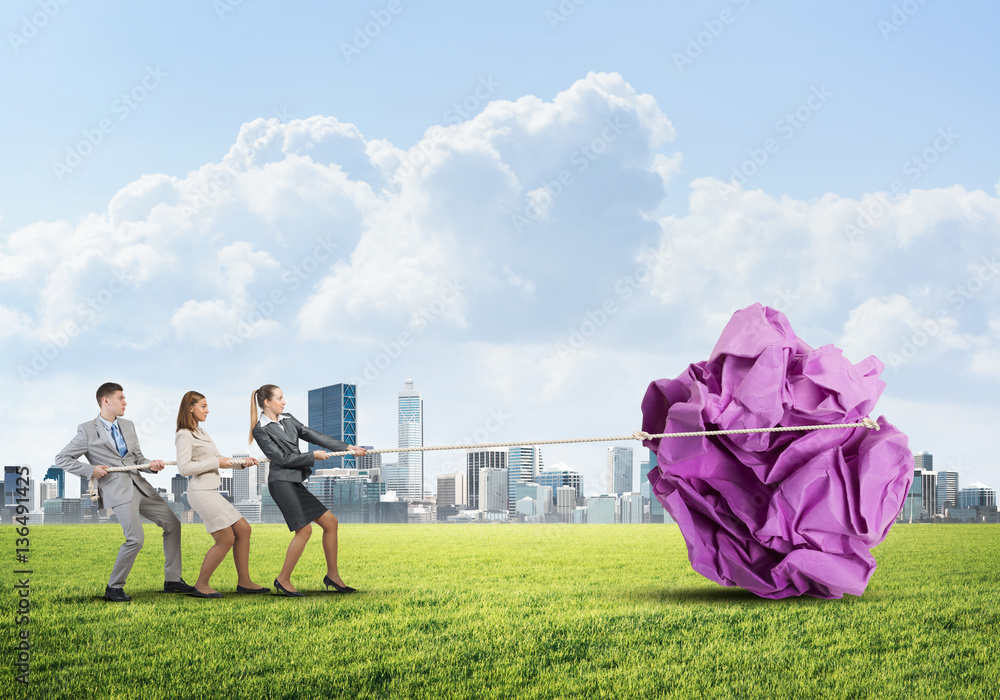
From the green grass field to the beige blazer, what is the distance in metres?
1.25

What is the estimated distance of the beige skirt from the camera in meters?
8.57

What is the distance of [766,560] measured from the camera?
8656 mm

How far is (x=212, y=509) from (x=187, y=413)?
1039 millimetres

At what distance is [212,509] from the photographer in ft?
28.2

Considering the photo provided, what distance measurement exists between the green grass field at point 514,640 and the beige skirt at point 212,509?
81 cm

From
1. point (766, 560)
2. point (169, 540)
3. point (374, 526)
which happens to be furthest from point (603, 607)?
point (374, 526)

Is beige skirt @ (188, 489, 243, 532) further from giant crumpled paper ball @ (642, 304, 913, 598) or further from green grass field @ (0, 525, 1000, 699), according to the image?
giant crumpled paper ball @ (642, 304, 913, 598)

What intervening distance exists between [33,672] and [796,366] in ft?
23.9

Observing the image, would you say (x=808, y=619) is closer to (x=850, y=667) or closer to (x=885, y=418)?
(x=850, y=667)

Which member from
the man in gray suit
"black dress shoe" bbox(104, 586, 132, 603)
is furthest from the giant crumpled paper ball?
"black dress shoe" bbox(104, 586, 132, 603)

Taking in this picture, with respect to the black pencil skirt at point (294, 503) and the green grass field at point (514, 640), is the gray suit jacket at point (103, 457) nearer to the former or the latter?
the green grass field at point (514, 640)

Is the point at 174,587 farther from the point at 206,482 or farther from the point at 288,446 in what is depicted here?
the point at 288,446

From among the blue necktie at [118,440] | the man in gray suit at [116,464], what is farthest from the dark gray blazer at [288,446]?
the blue necktie at [118,440]

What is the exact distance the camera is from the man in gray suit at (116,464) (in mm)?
8438
